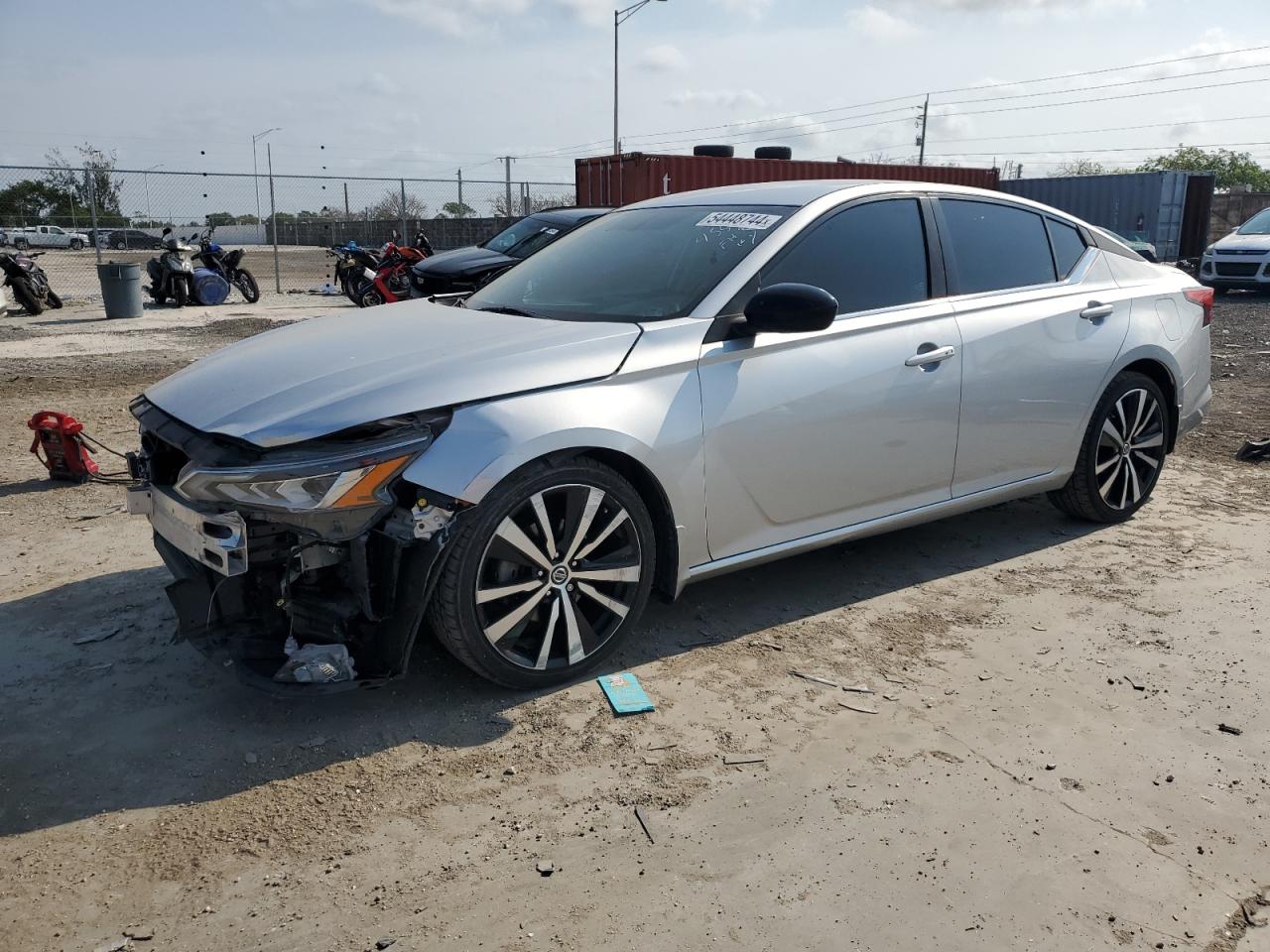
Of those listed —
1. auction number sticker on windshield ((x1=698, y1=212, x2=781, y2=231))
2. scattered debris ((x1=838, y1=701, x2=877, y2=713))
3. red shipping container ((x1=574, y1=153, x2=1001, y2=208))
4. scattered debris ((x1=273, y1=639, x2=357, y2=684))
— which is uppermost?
red shipping container ((x1=574, y1=153, x2=1001, y2=208))

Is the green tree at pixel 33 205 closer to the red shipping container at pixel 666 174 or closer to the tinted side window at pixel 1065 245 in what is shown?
the red shipping container at pixel 666 174

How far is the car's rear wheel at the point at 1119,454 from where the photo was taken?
16.7 ft

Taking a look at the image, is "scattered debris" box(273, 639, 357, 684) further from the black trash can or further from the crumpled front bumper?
the black trash can

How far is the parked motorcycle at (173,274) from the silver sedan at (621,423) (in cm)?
1377

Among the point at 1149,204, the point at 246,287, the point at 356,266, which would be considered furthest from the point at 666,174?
the point at 1149,204

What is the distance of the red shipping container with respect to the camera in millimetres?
19438

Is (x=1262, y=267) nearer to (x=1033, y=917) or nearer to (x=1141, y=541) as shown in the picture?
(x=1141, y=541)

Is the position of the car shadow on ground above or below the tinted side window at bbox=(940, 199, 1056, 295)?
below

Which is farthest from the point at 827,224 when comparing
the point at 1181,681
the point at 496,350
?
the point at 1181,681

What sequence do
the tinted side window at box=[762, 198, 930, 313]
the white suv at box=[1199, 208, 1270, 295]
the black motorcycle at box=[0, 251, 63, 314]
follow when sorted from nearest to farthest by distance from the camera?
1. the tinted side window at box=[762, 198, 930, 313]
2. the black motorcycle at box=[0, 251, 63, 314]
3. the white suv at box=[1199, 208, 1270, 295]

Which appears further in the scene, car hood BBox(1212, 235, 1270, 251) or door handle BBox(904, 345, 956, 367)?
car hood BBox(1212, 235, 1270, 251)

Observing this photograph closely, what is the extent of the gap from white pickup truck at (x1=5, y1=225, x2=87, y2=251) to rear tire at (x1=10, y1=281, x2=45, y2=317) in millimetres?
15650

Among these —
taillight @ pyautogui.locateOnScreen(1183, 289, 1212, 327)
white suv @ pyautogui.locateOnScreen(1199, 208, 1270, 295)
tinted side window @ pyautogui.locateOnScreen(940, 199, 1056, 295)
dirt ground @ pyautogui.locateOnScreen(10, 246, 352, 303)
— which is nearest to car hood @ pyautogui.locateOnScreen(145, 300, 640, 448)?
tinted side window @ pyautogui.locateOnScreen(940, 199, 1056, 295)

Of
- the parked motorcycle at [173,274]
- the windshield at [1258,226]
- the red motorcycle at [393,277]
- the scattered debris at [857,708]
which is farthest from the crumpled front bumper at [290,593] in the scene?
the windshield at [1258,226]
